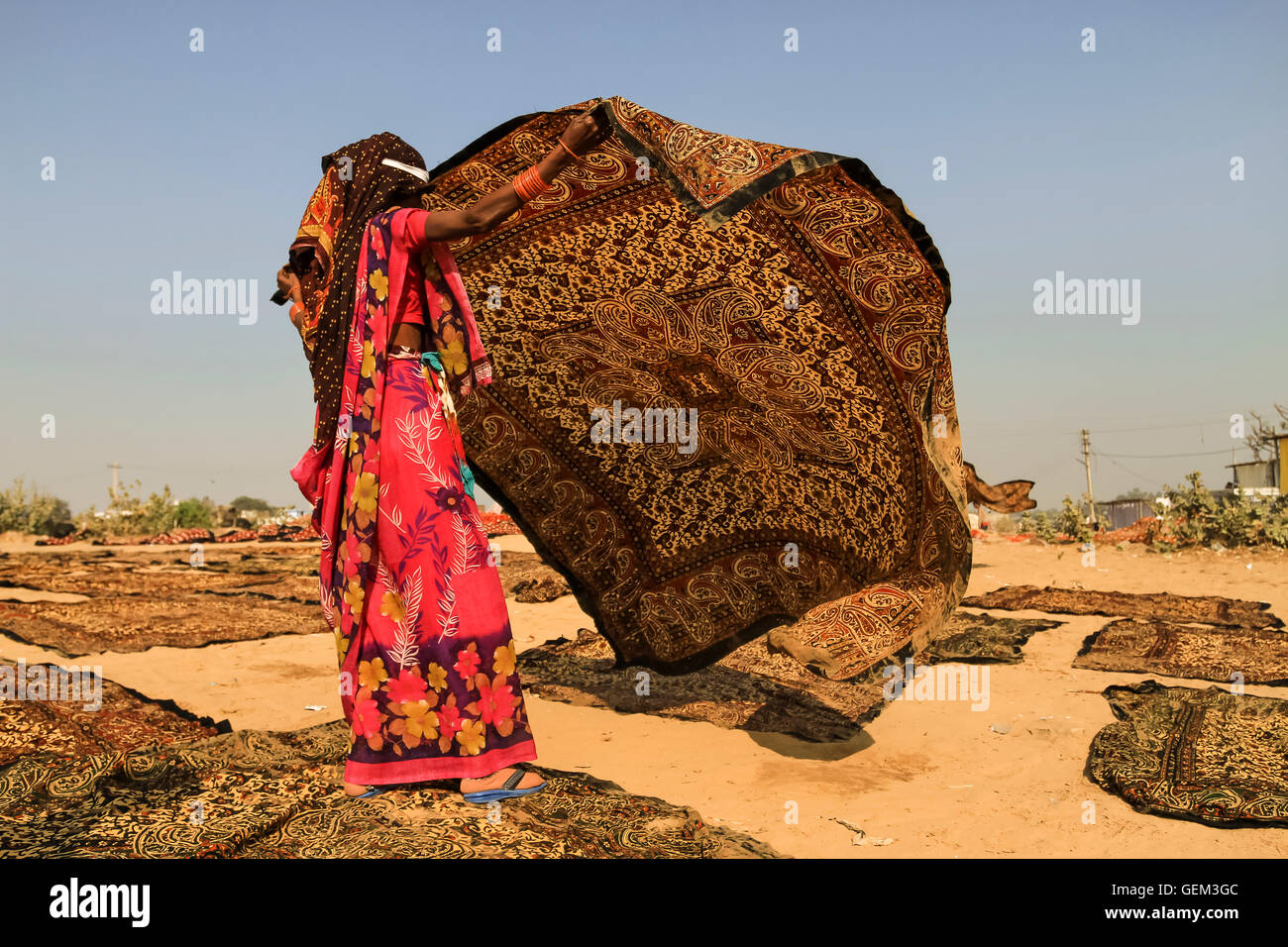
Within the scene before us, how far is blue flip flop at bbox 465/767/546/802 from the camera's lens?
10.5 ft

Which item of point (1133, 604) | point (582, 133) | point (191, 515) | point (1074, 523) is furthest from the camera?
point (191, 515)

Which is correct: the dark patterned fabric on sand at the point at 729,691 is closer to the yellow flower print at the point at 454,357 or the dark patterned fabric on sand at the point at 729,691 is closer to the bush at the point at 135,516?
the yellow flower print at the point at 454,357

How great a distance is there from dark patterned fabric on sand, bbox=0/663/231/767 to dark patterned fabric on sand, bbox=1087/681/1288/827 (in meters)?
3.96

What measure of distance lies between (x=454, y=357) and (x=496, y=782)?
1.63 meters

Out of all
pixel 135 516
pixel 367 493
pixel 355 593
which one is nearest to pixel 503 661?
pixel 355 593

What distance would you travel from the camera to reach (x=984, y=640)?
22.1 ft

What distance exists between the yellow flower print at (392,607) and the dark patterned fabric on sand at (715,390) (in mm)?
1492

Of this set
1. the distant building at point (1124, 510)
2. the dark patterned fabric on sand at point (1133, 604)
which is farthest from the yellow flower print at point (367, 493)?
the distant building at point (1124, 510)

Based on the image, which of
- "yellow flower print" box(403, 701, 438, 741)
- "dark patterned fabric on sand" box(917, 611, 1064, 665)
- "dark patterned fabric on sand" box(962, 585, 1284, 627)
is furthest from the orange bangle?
"dark patterned fabric on sand" box(962, 585, 1284, 627)

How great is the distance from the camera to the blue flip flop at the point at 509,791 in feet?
10.5

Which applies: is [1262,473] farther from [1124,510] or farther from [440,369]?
[440,369]

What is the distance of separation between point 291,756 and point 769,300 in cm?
271

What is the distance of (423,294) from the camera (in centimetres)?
349

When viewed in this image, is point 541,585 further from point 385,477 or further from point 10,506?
point 10,506
